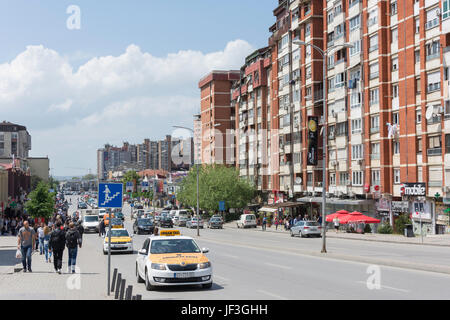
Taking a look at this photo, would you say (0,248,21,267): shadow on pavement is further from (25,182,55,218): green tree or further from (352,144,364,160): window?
(352,144,364,160): window

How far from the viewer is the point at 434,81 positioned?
153 ft

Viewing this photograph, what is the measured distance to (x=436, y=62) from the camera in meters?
45.9

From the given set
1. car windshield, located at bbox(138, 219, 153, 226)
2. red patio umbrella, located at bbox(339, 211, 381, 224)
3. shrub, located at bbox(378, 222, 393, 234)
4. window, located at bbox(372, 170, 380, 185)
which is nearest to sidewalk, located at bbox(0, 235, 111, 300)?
red patio umbrella, located at bbox(339, 211, 381, 224)

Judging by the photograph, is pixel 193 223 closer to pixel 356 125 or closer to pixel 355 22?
pixel 356 125

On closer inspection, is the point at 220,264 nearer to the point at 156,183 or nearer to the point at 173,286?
the point at 173,286

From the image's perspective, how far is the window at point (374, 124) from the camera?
5372 centimetres

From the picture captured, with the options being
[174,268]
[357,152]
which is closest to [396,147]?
[357,152]

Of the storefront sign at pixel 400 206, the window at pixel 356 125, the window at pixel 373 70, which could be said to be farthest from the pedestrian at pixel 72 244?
the window at pixel 356 125

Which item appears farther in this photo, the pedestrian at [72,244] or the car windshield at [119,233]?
the car windshield at [119,233]

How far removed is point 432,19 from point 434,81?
4797mm

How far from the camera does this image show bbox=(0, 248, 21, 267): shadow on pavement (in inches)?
1000

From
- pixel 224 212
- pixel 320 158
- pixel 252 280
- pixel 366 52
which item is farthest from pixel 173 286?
pixel 224 212

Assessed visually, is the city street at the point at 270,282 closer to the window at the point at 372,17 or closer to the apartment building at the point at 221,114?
the window at the point at 372,17

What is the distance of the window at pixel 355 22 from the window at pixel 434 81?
11.7 meters
